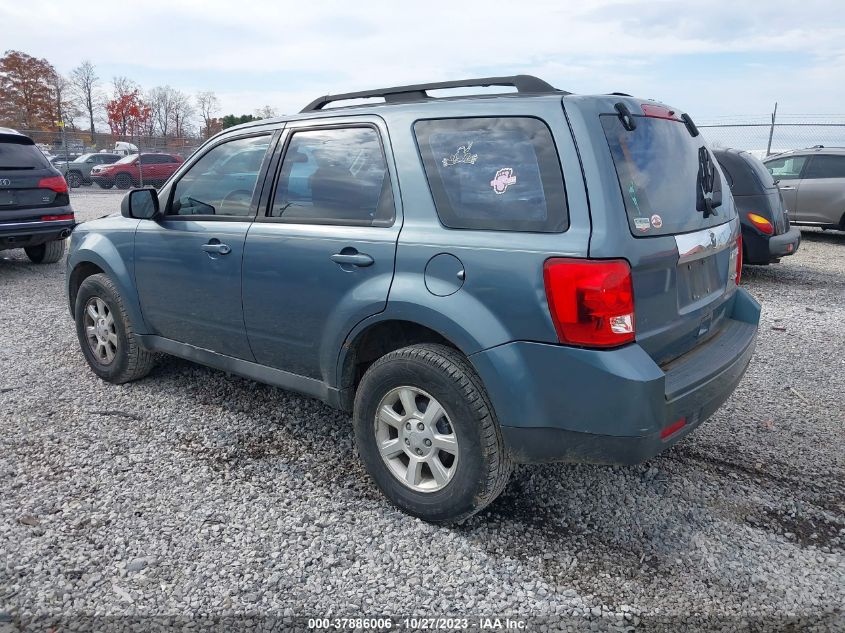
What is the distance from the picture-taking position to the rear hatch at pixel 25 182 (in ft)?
26.2

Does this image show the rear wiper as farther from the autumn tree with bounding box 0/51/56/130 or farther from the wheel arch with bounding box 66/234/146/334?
the autumn tree with bounding box 0/51/56/130

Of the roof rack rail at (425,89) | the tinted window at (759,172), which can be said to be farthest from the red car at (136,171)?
the roof rack rail at (425,89)

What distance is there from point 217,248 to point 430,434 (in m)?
1.64

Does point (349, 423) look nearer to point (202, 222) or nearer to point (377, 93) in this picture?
point (202, 222)

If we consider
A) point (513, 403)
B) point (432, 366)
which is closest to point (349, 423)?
point (432, 366)

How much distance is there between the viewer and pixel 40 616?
2342 mm

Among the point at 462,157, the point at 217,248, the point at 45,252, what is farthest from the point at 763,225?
the point at 45,252

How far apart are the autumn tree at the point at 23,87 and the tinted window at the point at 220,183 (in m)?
61.9

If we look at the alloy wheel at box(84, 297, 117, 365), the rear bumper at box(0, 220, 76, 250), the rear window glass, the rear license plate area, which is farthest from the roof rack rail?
the rear window glass

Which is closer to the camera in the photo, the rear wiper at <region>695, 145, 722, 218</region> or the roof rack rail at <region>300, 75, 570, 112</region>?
the roof rack rail at <region>300, 75, 570, 112</region>

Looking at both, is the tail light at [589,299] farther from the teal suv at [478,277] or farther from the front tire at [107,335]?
the front tire at [107,335]

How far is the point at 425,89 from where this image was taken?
3172mm

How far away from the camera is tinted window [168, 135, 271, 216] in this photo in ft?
11.9

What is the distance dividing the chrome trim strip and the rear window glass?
26.7 feet
